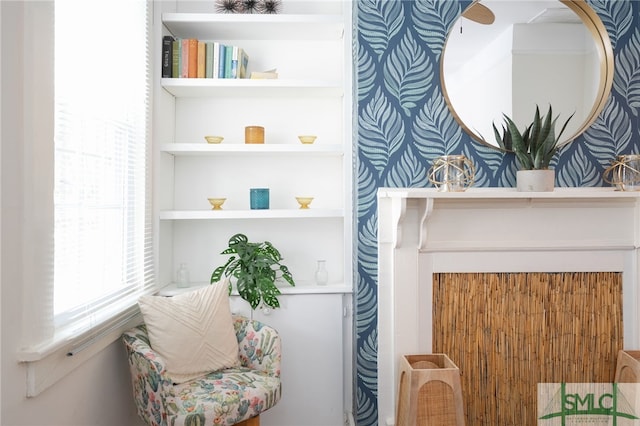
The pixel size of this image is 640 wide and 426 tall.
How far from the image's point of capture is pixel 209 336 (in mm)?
2205

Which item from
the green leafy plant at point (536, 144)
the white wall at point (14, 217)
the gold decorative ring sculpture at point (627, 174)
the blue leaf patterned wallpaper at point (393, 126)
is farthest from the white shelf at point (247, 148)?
the gold decorative ring sculpture at point (627, 174)

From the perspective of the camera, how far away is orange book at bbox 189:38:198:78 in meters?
2.66

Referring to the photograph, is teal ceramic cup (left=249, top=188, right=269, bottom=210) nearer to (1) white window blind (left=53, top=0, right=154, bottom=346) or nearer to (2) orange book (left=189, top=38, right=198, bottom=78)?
(1) white window blind (left=53, top=0, right=154, bottom=346)

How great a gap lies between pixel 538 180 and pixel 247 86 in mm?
1442

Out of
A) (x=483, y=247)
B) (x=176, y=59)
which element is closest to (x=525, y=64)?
(x=483, y=247)

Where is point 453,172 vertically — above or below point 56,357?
above

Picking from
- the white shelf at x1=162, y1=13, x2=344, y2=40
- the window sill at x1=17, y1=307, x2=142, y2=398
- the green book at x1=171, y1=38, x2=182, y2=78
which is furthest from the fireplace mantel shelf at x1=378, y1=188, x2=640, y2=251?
the window sill at x1=17, y1=307, x2=142, y2=398

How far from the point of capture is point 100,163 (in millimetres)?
2043

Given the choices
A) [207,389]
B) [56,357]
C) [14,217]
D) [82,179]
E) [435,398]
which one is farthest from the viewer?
[435,398]

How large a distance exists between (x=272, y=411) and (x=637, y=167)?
210cm

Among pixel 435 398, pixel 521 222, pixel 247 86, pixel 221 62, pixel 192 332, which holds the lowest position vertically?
pixel 435 398

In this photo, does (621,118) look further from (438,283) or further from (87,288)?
(87,288)

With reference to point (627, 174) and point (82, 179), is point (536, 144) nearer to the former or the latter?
point (627, 174)

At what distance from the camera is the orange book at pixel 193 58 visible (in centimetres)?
266
